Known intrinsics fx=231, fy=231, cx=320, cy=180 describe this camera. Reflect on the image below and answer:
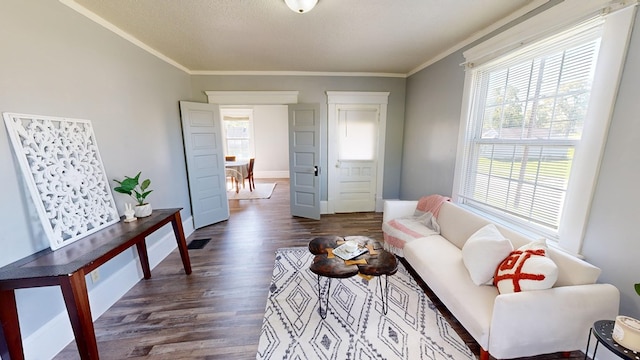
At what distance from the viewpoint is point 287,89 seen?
3953 mm

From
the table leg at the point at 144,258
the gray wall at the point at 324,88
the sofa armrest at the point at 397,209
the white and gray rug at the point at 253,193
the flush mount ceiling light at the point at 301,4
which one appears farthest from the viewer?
the white and gray rug at the point at 253,193

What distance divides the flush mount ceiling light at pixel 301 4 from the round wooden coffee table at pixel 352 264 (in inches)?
77.8

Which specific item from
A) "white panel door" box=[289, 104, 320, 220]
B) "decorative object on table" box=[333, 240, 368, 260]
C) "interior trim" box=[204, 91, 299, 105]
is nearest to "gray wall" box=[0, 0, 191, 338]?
"interior trim" box=[204, 91, 299, 105]

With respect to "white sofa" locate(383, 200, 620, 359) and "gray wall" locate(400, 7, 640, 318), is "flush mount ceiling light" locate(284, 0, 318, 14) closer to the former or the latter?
"gray wall" locate(400, 7, 640, 318)

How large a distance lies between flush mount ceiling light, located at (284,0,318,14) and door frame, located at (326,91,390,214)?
7.14 ft

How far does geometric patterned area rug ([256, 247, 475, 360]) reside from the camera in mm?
1549

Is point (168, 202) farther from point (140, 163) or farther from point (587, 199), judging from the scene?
point (587, 199)

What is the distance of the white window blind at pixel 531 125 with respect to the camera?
164cm

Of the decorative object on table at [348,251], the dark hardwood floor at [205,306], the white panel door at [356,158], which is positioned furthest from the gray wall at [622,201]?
the white panel door at [356,158]

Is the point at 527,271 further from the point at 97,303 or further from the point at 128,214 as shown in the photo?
the point at 97,303

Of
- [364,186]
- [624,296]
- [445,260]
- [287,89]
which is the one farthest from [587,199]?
[287,89]

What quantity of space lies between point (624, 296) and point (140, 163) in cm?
407

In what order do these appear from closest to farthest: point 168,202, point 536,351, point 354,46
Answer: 1. point 536,351
2. point 354,46
3. point 168,202

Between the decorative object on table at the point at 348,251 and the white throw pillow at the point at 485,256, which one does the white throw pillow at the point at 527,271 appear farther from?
the decorative object on table at the point at 348,251
